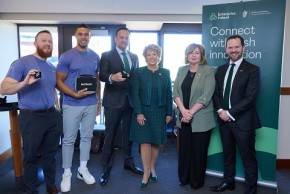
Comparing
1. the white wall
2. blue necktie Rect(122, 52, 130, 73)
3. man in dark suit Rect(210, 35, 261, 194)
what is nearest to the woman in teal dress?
blue necktie Rect(122, 52, 130, 73)

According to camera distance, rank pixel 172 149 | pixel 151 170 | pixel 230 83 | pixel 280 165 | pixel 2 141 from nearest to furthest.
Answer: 1. pixel 230 83
2. pixel 151 170
3. pixel 280 165
4. pixel 2 141
5. pixel 172 149

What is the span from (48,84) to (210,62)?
5.56 ft

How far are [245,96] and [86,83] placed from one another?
57.5 inches

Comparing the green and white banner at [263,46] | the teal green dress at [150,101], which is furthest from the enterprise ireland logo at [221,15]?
the teal green dress at [150,101]

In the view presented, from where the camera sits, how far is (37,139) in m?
2.16

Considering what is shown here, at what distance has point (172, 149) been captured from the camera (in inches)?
155

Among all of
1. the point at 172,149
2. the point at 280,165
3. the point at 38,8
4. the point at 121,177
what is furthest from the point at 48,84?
the point at 280,165

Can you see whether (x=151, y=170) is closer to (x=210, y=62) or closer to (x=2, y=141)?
(x=210, y=62)

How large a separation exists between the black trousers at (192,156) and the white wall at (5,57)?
7.77 feet

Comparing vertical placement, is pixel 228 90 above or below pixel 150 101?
above

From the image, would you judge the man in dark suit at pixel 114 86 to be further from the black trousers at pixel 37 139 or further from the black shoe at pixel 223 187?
the black shoe at pixel 223 187

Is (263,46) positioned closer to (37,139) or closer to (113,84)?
(113,84)

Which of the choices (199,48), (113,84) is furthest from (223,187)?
(113,84)

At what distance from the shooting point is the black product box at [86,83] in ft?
7.77
